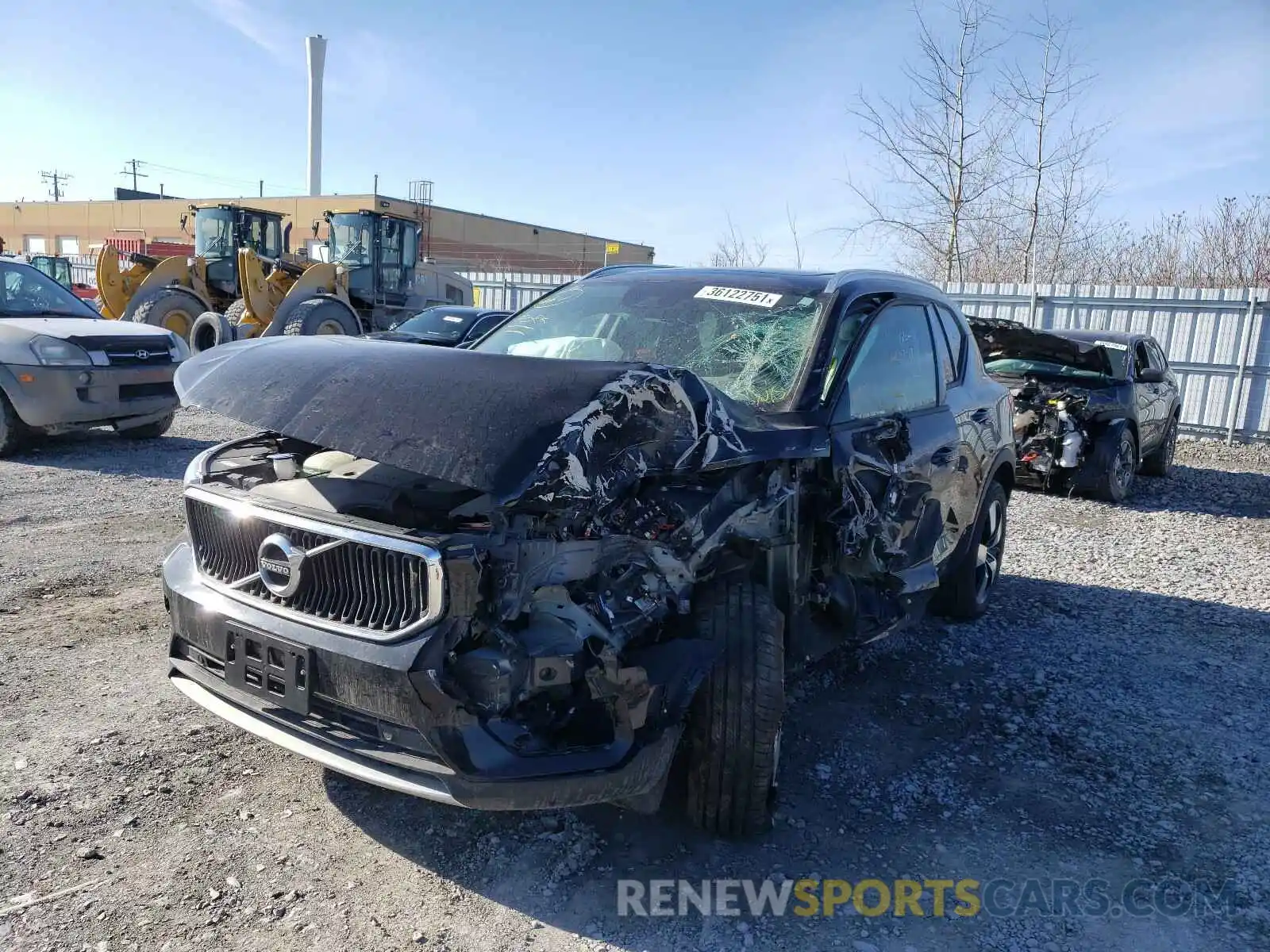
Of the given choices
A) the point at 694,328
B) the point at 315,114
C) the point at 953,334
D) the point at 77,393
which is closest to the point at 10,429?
the point at 77,393

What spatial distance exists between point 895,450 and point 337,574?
2265mm

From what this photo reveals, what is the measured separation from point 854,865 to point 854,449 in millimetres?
1459

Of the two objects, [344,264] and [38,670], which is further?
[344,264]

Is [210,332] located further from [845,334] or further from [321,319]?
[845,334]

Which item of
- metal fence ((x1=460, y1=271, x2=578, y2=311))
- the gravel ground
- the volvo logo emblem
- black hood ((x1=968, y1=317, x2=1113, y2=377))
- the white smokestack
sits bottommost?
the gravel ground

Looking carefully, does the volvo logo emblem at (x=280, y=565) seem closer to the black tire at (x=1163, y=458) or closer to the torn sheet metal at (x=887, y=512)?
the torn sheet metal at (x=887, y=512)

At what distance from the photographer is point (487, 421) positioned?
8.16 feet

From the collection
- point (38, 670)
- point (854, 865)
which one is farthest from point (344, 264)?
point (854, 865)

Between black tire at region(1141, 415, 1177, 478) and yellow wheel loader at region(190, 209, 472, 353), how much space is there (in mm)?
11068

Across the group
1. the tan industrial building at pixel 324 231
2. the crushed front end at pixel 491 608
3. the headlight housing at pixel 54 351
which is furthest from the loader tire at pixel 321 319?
the tan industrial building at pixel 324 231

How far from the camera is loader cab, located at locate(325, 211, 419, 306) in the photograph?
1557cm

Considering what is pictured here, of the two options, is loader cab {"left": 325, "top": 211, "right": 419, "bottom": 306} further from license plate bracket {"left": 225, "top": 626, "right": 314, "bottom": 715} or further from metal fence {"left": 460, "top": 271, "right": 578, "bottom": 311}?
license plate bracket {"left": 225, "top": 626, "right": 314, "bottom": 715}

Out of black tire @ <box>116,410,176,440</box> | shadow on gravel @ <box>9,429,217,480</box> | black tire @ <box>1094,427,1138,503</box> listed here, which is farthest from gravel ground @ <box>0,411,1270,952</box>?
black tire @ <box>116,410,176,440</box>

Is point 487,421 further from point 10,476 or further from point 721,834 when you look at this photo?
point 10,476
